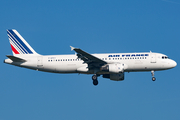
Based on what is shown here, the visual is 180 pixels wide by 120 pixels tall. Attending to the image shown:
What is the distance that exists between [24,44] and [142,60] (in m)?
21.5

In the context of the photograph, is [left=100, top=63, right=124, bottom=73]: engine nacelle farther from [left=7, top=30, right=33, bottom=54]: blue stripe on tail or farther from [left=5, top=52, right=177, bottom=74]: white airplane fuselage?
[left=7, top=30, right=33, bottom=54]: blue stripe on tail

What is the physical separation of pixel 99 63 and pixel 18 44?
16220 millimetres

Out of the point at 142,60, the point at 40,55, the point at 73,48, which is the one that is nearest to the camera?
the point at 73,48

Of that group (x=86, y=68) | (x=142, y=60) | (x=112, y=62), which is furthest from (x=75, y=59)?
(x=142, y=60)

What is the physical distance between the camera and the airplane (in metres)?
53.8

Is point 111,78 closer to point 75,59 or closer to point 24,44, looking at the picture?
point 75,59

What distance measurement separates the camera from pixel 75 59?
55.7 metres

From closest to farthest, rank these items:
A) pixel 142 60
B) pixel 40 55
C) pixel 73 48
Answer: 1. pixel 73 48
2. pixel 142 60
3. pixel 40 55

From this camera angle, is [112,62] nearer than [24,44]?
Yes

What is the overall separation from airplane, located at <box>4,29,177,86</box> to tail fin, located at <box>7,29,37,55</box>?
7.45ft

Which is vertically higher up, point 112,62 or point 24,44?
point 24,44

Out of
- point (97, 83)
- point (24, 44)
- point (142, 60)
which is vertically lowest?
point (97, 83)

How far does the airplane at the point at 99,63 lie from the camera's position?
53844mm

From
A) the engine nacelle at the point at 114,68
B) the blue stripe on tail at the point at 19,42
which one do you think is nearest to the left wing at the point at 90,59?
the engine nacelle at the point at 114,68
